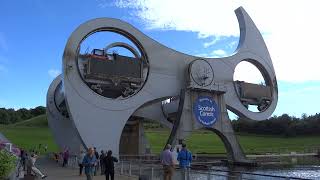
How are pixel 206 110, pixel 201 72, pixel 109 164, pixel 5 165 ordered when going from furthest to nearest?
1. pixel 201 72
2. pixel 206 110
3. pixel 109 164
4. pixel 5 165

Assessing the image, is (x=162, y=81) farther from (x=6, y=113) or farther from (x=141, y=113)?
(x=6, y=113)

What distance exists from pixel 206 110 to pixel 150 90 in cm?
590

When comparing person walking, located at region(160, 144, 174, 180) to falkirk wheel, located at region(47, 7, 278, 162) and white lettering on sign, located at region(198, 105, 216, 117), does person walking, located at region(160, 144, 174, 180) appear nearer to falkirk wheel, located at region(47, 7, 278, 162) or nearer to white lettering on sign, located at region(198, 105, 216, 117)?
falkirk wheel, located at region(47, 7, 278, 162)

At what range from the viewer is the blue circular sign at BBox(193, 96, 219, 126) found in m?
43.5

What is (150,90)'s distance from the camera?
143 ft

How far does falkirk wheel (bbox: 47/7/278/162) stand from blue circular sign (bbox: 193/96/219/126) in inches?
3.8

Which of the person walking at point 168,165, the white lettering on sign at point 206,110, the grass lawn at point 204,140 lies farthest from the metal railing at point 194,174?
the grass lawn at point 204,140

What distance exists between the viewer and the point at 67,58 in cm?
3928

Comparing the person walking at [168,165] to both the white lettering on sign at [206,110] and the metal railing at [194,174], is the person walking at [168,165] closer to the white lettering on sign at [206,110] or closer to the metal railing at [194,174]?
the metal railing at [194,174]

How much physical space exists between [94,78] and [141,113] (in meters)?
13.0

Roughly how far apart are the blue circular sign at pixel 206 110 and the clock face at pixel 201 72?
1.81 meters

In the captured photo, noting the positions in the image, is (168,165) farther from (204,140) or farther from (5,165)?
(204,140)

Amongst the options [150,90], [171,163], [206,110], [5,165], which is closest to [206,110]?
[206,110]

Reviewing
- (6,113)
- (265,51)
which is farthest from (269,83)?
(6,113)
